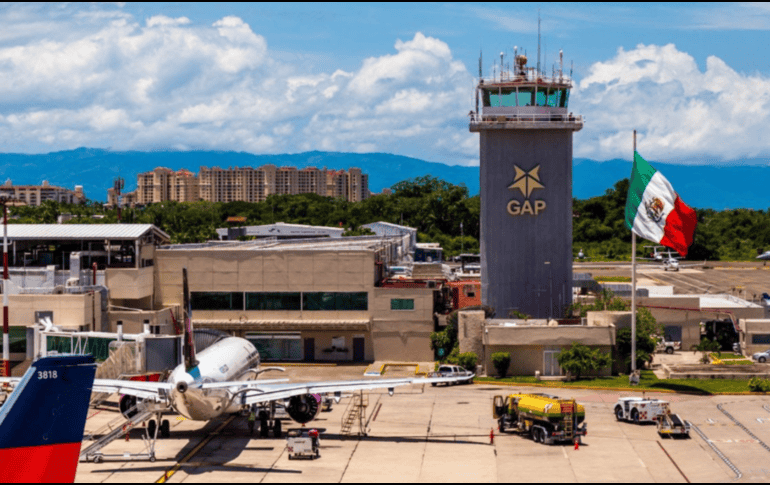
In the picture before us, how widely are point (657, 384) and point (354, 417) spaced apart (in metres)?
22.1

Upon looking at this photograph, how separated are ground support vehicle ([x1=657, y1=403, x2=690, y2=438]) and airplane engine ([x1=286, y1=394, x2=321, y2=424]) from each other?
1744 centimetres

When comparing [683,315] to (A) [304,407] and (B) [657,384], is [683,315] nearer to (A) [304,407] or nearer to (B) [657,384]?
(B) [657,384]

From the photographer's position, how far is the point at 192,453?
4944 centimetres

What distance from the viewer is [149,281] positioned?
80.7 metres

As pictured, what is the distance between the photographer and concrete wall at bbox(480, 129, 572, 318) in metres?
81.4

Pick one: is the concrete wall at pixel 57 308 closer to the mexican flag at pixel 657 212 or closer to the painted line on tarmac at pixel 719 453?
the mexican flag at pixel 657 212

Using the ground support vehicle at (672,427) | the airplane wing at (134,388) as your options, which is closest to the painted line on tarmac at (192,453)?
the airplane wing at (134,388)

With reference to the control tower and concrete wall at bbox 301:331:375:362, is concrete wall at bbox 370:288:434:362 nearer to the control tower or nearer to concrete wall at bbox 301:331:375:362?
concrete wall at bbox 301:331:375:362

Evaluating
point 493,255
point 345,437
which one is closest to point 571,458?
point 345,437

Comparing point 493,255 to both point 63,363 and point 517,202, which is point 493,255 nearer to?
point 517,202

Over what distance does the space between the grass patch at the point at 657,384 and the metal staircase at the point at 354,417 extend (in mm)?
12717

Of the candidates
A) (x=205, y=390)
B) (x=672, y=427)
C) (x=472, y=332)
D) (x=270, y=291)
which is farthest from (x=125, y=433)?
(x=270, y=291)

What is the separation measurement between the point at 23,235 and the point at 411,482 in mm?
48020

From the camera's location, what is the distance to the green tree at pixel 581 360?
6981 cm
